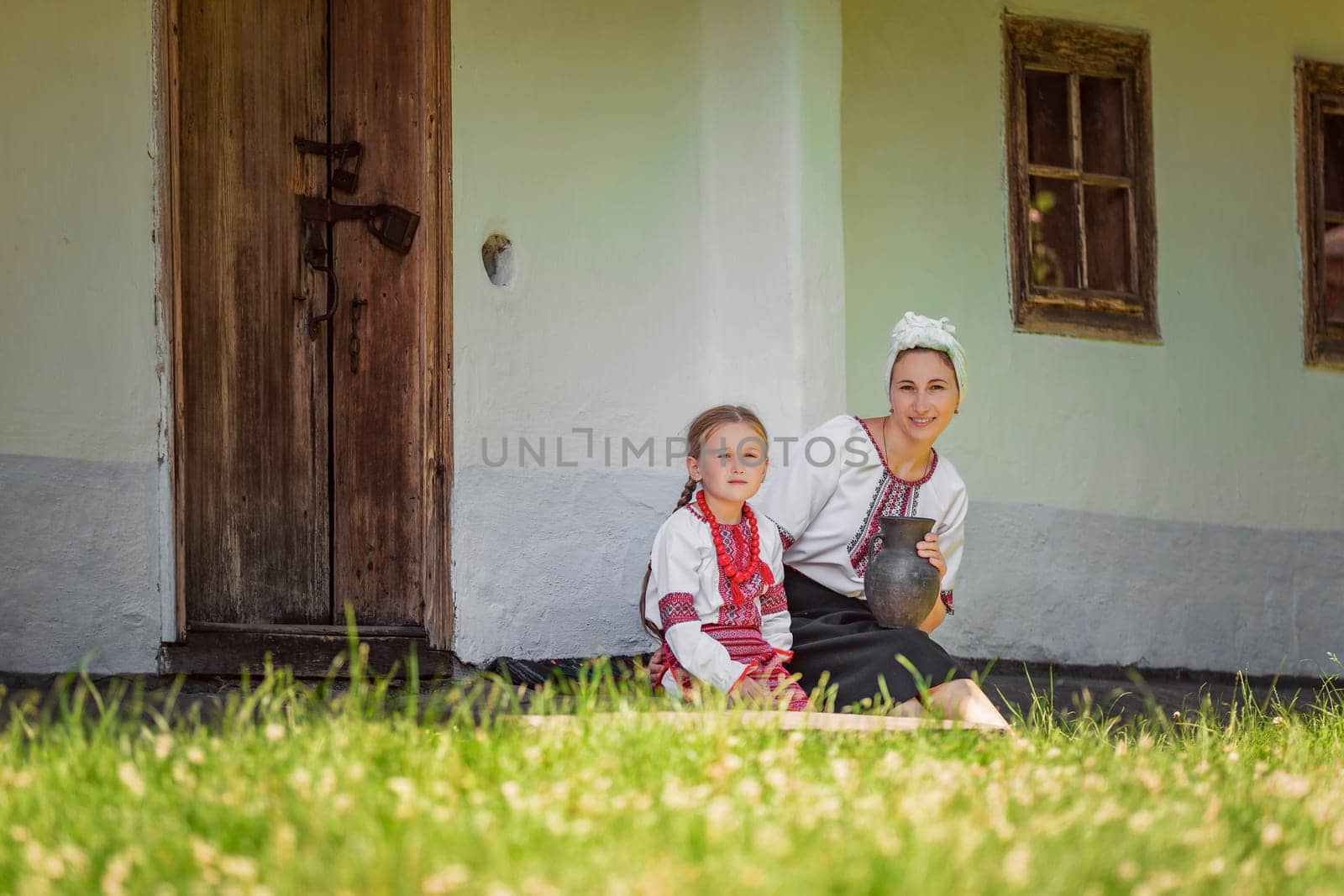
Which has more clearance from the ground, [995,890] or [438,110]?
[438,110]

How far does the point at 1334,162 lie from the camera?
713 cm

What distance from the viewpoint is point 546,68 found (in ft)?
17.8

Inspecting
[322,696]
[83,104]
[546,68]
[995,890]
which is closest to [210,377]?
[83,104]

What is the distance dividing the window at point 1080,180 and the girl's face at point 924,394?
1778 millimetres

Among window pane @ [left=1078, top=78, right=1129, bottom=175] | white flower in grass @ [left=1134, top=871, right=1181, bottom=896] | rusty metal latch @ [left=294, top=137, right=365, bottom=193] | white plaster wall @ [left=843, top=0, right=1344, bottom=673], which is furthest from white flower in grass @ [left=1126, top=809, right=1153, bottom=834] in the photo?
window pane @ [left=1078, top=78, right=1129, bottom=175]

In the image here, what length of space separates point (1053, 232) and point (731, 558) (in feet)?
9.18

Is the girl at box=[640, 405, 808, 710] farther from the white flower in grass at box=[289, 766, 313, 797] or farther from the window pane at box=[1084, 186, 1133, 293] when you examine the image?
the window pane at box=[1084, 186, 1133, 293]

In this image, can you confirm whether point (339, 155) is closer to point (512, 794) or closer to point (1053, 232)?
point (1053, 232)

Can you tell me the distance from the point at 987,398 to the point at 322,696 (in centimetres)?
361

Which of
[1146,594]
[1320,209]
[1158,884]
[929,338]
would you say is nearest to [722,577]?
[929,338]

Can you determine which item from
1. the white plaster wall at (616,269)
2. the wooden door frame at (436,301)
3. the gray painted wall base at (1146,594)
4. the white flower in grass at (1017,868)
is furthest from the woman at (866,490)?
the white flower in grass at (1017,868)

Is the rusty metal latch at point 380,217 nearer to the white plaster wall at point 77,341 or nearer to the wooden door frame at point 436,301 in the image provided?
the wooden door frame at point 436,301

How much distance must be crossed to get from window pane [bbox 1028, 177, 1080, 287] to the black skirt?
2.38 metres

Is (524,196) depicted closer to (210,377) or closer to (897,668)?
(210,377)
